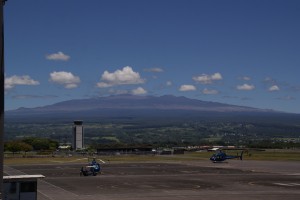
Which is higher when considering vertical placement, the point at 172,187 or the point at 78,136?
the point at 78,136

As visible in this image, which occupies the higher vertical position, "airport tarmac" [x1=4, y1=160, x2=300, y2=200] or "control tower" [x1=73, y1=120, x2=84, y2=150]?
"control tower" [x1=73, y1=120, x2=84, y2=150]

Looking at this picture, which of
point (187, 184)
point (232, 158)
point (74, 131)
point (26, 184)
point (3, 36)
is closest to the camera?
point (3, 36)

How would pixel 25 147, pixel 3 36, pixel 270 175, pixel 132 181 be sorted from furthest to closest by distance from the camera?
1. pixel 25 147
2. pixel 270 175
3. pixel 132 181
4. pixel 3 36

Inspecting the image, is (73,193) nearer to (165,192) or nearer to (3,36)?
(165,192)

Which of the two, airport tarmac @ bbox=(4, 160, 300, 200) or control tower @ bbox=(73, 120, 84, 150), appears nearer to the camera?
airport tarmac @ bbox=(4, 160, 300, 200)

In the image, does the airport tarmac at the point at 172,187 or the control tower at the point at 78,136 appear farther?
the control tower at the point at 78,136

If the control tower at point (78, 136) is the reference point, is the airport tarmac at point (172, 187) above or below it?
below

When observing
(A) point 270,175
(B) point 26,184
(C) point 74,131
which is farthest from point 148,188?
(C) point 74,131

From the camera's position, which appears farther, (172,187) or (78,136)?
(78,136)

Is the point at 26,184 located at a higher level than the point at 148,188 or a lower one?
higher

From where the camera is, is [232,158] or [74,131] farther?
[74,131]

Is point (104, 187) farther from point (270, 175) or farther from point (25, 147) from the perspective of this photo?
point (25, 147)
